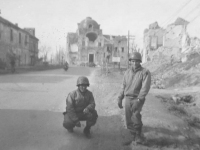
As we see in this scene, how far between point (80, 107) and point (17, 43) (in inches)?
1329

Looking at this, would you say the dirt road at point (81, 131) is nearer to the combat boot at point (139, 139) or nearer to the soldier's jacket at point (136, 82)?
the combat boot at point (139, 139)

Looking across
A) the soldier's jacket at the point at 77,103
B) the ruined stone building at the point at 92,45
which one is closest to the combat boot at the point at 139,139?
the soldier's jacket at the point at 77,103

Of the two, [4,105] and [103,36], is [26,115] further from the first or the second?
[103,36]

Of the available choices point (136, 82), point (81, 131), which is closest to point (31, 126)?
point (81, 131)

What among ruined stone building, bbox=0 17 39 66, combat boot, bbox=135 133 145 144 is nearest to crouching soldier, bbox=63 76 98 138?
combat boot, bbox=135 133 145 144

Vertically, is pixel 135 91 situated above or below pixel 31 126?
above

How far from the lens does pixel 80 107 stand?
14.7 feet

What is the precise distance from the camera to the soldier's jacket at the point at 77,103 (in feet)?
14.2

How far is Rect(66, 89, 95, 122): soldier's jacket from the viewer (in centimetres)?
433

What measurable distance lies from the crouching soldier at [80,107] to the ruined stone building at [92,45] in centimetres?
5939

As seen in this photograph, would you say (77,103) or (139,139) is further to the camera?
(77,103)

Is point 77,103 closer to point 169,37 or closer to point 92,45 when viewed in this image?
point 169,37

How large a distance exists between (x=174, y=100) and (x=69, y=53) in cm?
6255

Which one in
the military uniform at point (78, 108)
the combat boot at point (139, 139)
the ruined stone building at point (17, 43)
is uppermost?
the ruined stone building at point (17, 43)
